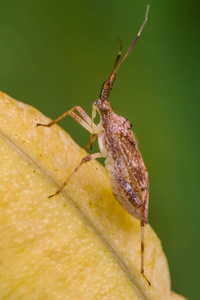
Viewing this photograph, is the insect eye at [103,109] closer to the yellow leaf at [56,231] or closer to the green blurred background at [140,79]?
the green blurred background at [140,79]

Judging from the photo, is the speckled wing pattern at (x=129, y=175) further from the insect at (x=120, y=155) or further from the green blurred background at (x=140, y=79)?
the green blurred background at (x=140, y=79)

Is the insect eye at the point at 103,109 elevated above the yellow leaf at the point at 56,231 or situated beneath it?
elevated above

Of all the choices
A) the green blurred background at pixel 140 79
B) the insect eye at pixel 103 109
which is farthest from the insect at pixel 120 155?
the green blurred background at pixel 140 79

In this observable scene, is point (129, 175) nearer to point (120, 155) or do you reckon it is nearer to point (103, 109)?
point (120, 155)

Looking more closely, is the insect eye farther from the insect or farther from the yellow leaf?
the yellow leaf

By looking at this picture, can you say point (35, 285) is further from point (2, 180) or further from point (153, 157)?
point (153, 157)

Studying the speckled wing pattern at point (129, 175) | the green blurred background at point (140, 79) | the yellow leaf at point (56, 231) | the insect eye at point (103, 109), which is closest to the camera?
the yellow leaf at point (56, 231)

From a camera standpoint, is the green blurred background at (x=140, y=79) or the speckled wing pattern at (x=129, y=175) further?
the green blurred background at (x=140, y=79)

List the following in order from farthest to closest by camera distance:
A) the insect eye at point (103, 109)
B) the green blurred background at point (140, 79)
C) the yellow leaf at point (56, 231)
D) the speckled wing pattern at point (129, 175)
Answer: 1. the green blurred background at point (140, 79)
2. the insect eye at point (103, 109)
3. the speckled wing pattern at point (129, 175)
4. the yellow leaf at point (56, 231)
